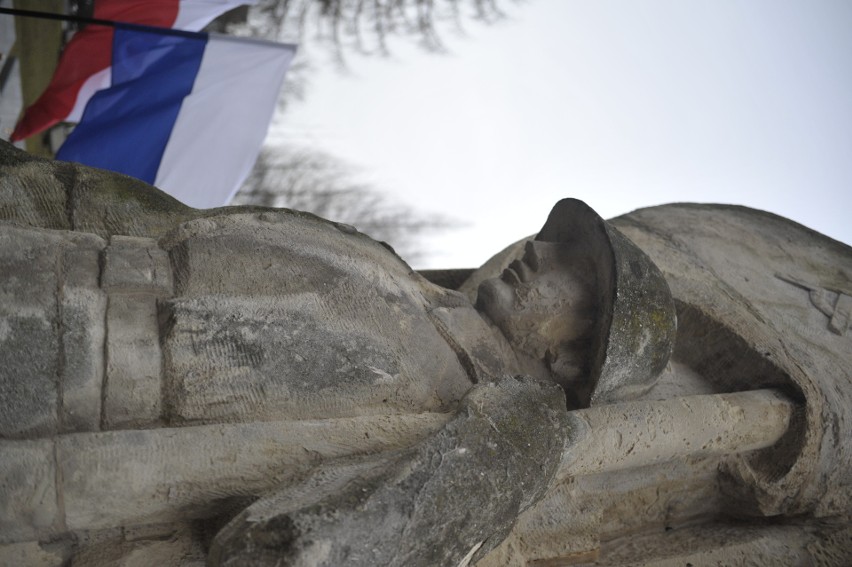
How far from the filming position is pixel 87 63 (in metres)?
4.04

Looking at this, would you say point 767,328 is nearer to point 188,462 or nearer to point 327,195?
point 188,462

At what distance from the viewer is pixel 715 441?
1877mm

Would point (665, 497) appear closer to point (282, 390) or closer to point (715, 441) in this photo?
point (715, 441)

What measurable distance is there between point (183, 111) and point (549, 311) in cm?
294

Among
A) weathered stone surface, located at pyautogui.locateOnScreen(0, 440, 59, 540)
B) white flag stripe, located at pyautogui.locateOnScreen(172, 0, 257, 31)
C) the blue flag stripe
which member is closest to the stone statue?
weathered stone surface, located at pyautogui.locateOnScreen(0, 440, 59, 540)

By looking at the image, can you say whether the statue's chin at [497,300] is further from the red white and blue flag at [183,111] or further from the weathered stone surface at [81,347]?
the red white and blue flag at [183,111]

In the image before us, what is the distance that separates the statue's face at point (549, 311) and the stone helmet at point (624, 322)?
0.15ft

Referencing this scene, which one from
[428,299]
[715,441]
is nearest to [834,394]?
[715,441]

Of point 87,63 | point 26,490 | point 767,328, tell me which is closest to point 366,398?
point 26,490

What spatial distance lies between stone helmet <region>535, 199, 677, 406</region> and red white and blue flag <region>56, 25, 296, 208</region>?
2.88 metres

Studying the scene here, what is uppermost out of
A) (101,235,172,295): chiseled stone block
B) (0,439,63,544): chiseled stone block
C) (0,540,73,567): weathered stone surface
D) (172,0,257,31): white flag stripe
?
(172,0,257,31): white flag stripe

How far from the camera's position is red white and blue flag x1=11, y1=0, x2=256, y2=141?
4.04 m

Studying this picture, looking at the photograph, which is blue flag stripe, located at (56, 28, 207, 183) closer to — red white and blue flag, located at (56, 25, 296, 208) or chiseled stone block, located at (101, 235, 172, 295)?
red white and blue flag, located at (56, 25, 296, 208)

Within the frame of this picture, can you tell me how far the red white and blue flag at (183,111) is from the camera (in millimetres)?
3986
